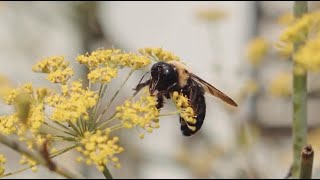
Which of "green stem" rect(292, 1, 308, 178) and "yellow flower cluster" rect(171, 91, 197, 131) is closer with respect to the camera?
"yellow flower cluster" rect(171, 91, 197, 131)

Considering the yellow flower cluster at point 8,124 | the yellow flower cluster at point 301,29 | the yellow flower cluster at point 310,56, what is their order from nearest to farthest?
the yellow flower cluster at point 8,124, the yellow flower cluster at point 310,56, the yellow flower cluster at point 301,29

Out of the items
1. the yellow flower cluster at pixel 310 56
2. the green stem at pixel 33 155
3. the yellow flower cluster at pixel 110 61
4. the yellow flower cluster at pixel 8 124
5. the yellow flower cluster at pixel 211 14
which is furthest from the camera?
the yellow flower cluster at pixel 211 14

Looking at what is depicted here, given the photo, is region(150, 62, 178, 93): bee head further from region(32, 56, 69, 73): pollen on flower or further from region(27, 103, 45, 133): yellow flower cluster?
region(27, 103, 45, 133): yellow flower cluster

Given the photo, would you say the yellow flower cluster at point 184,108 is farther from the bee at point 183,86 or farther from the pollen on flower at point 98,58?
the pollen on flower at point 98,58

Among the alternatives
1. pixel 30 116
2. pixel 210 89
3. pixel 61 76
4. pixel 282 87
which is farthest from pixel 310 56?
pixel 282 87

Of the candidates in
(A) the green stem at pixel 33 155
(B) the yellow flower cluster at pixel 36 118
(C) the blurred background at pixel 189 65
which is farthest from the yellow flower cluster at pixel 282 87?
(A) the green stem at pixel 33 155

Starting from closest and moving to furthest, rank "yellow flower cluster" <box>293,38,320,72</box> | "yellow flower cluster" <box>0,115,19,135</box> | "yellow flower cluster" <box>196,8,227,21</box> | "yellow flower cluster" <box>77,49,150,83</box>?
"yellow flower cluster" <box>0,115,19,135</box>
"yellow flower cluster" <box>77,49,150,83</box>
"yellow flower cluster" <box>293,38,320,72</box>
"yellow flower cluster" <box>196,8,227,21</box>

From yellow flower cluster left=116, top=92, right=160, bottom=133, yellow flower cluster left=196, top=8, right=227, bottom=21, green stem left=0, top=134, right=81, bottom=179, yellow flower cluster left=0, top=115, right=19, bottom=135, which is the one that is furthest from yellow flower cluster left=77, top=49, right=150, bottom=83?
yellow flower cluster left=196, top=8, right=227, bottom=21
